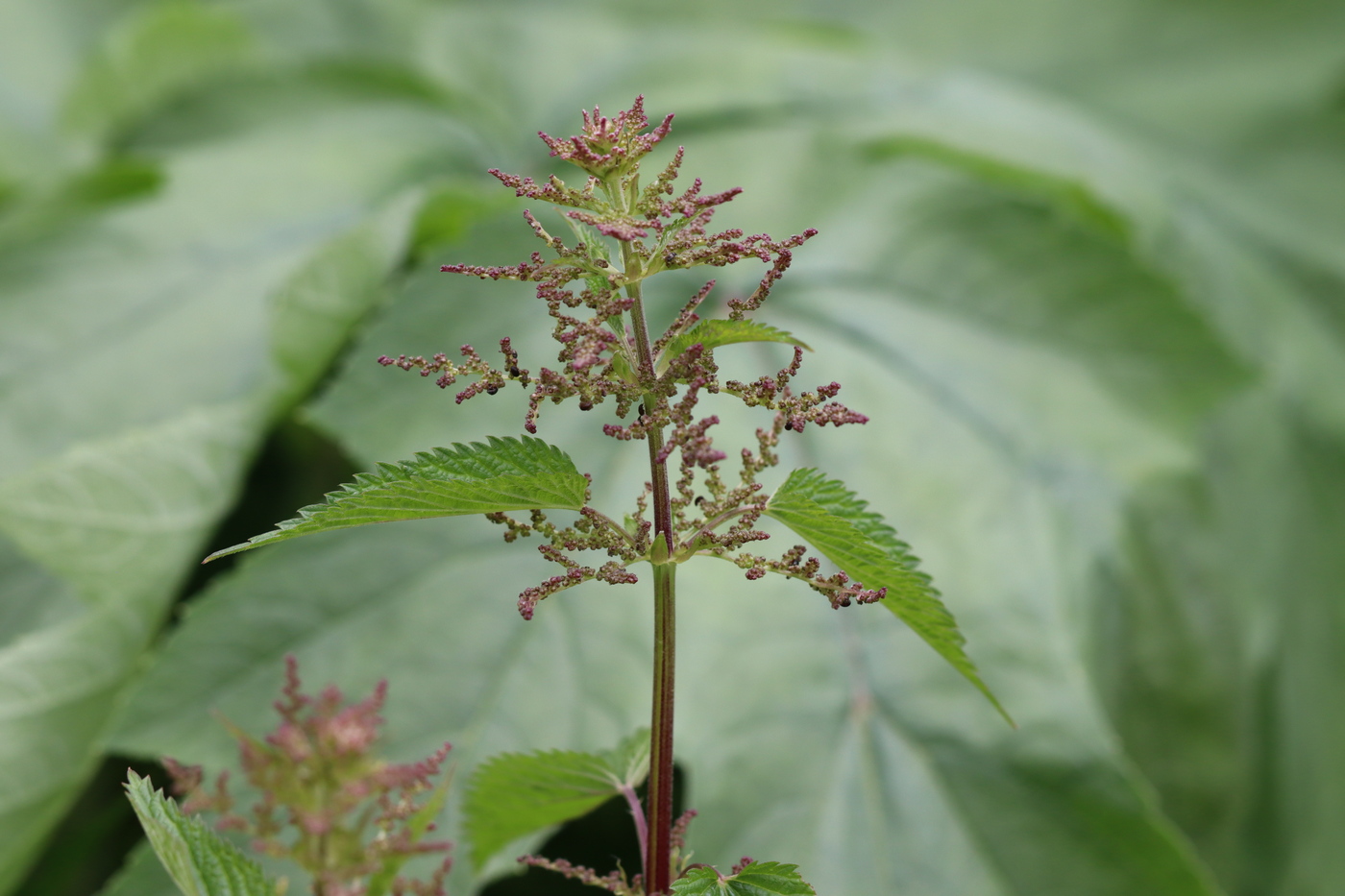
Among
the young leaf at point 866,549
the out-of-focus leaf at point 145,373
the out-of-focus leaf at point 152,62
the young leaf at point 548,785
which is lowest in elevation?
the young leaf at point 548,785

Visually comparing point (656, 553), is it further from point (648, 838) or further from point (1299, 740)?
point (1299, 740)

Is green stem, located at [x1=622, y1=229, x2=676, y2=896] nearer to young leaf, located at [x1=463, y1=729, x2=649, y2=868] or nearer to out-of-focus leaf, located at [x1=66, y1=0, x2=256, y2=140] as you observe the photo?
young leaf, located at [x1=463, y1=729, x2=649, y2=868]

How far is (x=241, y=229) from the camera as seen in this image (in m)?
0.55

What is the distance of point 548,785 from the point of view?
24 centimetres

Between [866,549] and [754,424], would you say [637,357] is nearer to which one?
[866,549]

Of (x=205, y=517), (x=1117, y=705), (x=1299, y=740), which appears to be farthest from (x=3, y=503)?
(x=1299, y=740)

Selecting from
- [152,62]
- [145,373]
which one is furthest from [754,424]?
[152,62]

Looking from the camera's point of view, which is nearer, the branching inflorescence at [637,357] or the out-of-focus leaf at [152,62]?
the branching inflorescence at [637,357]

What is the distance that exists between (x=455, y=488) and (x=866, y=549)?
0.07 meters

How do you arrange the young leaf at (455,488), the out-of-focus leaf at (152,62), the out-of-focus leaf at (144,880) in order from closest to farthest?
the young leaf at (455,488) < the out-of-focus leaf at (144,880) < the out-of-focus leaf at (152,62)

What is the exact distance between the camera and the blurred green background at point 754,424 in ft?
1.27

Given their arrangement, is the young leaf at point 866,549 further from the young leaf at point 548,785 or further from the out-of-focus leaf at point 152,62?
the out-of-focus leaf at point 152,62

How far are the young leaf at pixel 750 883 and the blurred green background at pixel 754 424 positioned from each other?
171 millimetres

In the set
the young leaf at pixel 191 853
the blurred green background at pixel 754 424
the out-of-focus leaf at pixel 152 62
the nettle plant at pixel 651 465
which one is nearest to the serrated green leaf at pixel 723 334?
the nettle plant at pixel 651 465
